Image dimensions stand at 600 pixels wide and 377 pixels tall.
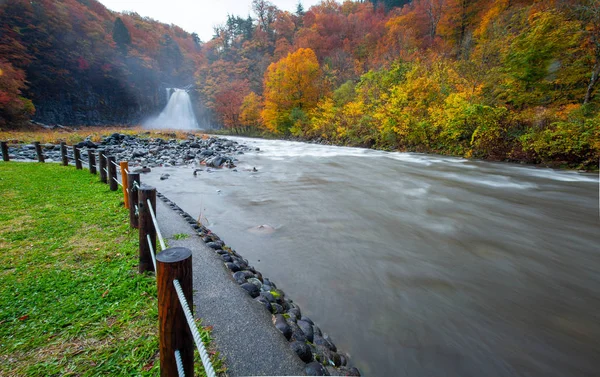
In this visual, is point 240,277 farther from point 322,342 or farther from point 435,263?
point 435,263

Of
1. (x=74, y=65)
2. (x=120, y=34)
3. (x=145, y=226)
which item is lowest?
(x=145, y=226)

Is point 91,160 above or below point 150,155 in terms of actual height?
above

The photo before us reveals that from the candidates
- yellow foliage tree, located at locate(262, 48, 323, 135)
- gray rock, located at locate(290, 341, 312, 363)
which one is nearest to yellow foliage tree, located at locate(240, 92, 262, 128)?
yellow foliage tree, located at locate(262, 48, 323, 135)

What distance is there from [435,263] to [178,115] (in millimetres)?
66665

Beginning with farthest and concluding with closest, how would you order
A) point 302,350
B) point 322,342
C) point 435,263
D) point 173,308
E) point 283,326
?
point 435,263 < point 322,342 < point 283,326 < point 302,350 < point 173,308

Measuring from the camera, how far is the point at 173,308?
127cm

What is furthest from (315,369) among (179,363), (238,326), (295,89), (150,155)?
(295,89)

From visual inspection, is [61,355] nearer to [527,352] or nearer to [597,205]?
[527,352]

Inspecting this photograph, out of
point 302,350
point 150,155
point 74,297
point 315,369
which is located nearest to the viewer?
point 315,369

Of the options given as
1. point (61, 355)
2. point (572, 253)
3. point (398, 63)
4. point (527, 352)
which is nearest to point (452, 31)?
point (398, 63)

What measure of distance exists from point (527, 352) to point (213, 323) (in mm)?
2999

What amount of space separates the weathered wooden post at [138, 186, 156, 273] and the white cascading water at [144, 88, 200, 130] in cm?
6232

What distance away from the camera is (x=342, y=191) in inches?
349

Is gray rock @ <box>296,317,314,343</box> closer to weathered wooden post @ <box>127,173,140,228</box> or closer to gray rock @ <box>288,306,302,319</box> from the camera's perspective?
gray rock @ <box>288,306,302,319</box>
